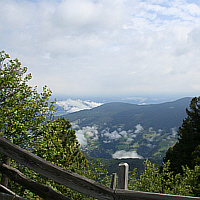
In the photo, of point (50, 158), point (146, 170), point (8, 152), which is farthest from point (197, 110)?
point (8, 152)

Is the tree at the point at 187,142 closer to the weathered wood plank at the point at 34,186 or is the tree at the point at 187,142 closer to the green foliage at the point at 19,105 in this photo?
the green foliage at the point at 19,105

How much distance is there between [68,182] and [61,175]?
15cm

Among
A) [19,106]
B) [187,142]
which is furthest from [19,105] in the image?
[187,142]

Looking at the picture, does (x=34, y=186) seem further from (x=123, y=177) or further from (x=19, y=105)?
(x=19, y=105)

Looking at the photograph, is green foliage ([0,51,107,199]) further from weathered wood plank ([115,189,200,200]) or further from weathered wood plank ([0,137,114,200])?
weathered wood plank ([115,189,200,200])

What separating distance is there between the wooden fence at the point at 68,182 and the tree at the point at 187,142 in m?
25.9

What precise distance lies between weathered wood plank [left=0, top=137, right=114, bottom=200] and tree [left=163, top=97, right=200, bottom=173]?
26.0 m

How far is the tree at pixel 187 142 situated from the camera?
2530cm

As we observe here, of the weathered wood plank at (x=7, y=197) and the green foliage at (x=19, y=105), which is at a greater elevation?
the green foliage at (x=19, y=105)

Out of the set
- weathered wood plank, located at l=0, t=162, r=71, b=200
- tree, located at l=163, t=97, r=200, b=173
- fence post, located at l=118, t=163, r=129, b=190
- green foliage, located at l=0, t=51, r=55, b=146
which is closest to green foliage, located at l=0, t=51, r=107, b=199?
green foliage, located at l=0, t=51, r=55, b=146

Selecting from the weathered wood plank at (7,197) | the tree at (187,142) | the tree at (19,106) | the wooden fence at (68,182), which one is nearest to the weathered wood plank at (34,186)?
the wooden fence at (68,182)

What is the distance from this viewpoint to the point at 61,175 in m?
2.69

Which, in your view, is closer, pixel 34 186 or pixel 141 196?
pixel 141 196

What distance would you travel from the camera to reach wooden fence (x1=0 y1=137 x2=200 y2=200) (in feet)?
7.89
